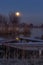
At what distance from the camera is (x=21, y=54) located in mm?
1884

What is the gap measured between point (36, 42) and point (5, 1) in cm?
74

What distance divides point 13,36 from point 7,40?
10 centimetres

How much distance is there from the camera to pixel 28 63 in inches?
73.8

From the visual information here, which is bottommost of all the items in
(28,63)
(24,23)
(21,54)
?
(28,63)

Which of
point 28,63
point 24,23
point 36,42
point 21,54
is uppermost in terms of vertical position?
point 24,23

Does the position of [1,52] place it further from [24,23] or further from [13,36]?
[24,23]

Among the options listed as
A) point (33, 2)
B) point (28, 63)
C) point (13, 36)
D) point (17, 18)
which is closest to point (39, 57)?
point (28, 63)

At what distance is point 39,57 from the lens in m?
1.90

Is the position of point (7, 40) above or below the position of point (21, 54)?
above

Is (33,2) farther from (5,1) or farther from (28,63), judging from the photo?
(28,63)

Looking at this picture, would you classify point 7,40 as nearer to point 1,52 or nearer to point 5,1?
point 1,52

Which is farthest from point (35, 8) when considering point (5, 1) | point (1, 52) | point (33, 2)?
point (1, 52)

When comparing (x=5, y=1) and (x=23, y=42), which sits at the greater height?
(x=5, y=1)

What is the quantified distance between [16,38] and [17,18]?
31 centimetres
